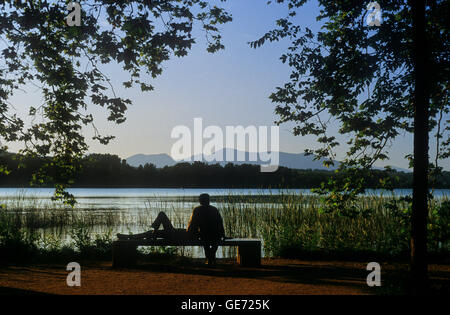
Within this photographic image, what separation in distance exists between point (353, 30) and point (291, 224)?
16.7 ft

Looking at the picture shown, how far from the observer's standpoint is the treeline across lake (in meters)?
8.09

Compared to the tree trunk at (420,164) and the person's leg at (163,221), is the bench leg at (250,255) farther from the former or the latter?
the tree trunk at (420,164)

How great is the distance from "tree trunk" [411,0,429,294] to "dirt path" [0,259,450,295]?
671mm

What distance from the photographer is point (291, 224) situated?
400 inches

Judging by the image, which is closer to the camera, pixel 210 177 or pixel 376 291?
pixel 376 291

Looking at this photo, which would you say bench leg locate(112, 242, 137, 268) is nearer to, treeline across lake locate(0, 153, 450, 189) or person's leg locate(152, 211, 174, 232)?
person's leg locate(152, 211, 174, 232)

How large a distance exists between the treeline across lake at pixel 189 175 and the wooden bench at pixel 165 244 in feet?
6.24

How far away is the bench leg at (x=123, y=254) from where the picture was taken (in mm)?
7082

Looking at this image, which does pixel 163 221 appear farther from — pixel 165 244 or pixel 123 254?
pixel 123 254

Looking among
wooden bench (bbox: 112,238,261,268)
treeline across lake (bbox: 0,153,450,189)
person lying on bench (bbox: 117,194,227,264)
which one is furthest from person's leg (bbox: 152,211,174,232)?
treeline across lake (bbox: 0,153,450,189)
